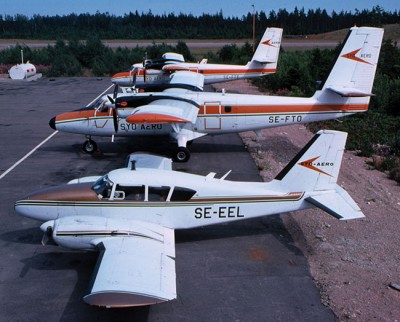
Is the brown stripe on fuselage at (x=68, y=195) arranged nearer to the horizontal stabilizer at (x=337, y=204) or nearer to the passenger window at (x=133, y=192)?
the passenger window at (x=133, y=192)

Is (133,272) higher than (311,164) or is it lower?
lower

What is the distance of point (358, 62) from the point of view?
20.0 metres

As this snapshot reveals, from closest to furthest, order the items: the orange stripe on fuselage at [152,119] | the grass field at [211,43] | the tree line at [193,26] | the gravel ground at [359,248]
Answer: the gravel ground at [359,248] → the orange stripe on fuselage at [152,119] → the grass field at [211,43] → the tree line at [193,26]

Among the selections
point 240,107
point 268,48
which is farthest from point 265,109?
point 268,48

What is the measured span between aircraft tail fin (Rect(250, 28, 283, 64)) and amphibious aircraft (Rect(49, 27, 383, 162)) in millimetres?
19895

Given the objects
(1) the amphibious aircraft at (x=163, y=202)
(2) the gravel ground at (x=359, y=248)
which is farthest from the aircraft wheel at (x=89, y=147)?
(1) the amphibious aircraft at (x=163, y=202)

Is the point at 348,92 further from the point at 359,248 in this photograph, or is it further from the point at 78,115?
the point at 78,115

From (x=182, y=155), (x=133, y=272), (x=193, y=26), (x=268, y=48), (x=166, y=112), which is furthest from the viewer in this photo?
(x=193, y=26)

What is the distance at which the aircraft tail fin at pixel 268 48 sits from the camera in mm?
39906

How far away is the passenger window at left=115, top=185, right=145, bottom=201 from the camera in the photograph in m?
11.4

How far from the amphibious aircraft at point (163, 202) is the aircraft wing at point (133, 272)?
0.05m

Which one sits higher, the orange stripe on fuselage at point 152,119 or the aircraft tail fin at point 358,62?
the aircraft tail fin at point 358,62

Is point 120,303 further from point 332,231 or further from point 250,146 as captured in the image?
point 250,146

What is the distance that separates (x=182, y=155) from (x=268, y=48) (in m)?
23.1
